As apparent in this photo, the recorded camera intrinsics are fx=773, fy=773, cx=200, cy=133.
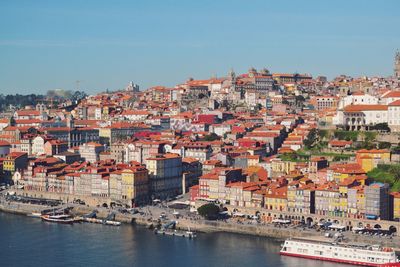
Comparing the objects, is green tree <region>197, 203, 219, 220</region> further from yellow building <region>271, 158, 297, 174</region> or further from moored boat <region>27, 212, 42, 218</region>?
moored boat <region>27, 212, 42, 218</region>

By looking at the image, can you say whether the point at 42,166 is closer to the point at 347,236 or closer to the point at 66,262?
the point at 66,262

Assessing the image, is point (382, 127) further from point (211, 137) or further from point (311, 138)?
point (211, 137)

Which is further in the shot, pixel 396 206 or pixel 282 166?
pixel 282 166

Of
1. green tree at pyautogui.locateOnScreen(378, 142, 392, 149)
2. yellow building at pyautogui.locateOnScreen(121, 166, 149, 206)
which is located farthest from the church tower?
yellow building at pyautogui.locateOnScreen(121, 166, 149, 206)

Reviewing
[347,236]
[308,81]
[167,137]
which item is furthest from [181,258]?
[308,81]

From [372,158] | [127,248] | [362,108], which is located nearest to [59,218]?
[127,248]
